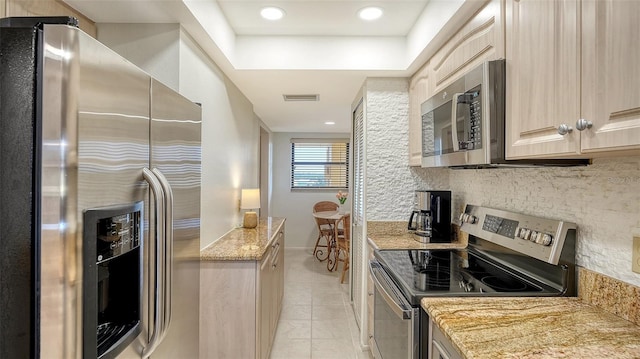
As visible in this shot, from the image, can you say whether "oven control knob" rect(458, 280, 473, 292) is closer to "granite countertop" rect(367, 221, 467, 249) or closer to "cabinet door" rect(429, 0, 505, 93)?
"granite countertop" rect(367, 221, 467, 249)

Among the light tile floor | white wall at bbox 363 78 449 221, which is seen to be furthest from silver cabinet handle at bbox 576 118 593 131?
the light tile floor

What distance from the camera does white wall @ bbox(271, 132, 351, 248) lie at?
6.00 metres

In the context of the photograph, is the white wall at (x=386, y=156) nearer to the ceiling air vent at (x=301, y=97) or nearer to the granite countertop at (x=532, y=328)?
the ceiling air vent at (x=301, y=97)

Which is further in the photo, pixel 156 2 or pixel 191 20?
pixel 191 20

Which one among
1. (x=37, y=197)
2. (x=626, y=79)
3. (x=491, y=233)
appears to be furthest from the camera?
(x=491, y=233)

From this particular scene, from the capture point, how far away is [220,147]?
2.38 metres

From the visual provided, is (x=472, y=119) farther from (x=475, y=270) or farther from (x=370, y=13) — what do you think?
(x=370, y=13)

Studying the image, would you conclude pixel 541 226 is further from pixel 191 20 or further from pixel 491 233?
pixel 191 20

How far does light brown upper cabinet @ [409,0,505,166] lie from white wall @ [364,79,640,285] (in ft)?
0.53

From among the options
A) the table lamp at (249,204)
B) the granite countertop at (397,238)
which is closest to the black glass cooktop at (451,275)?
the granite countertop at (397,238)

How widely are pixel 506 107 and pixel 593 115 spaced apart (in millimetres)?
396

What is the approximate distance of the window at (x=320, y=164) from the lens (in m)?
6.06

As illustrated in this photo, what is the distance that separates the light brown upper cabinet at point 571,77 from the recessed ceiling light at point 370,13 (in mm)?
892

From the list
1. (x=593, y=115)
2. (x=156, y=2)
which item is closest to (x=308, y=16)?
(x=156, y=2)
